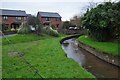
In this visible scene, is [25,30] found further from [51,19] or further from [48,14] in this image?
[48,14]

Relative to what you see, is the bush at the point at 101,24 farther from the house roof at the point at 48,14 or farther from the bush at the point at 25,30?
the house roof at the point at 48,14

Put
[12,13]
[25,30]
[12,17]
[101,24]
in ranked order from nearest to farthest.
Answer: [101,24], [25,30], [12,17], [12,13]

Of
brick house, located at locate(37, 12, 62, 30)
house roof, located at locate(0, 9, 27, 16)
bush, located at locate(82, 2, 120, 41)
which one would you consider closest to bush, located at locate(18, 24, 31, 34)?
bush, located at locate(82, 2, 120, 41)

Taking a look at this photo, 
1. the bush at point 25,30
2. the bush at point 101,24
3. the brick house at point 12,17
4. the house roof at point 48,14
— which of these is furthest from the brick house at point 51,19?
the bush at point 101,24

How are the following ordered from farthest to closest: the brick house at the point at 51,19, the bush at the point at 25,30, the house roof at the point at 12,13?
the brick house at the point at 51,19 → the house roof at the point at 12,13 → the bush at the point at 25,30

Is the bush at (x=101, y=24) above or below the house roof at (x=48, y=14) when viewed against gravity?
below

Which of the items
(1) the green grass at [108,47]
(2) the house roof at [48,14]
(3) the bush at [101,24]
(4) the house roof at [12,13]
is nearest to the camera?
(1) the green grass at [108,47]

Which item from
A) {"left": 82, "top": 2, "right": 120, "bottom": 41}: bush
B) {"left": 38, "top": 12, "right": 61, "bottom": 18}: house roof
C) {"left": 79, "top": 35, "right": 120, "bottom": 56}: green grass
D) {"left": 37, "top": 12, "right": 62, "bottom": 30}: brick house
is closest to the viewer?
{"left": 79, "top": 35, "right": 120, "bottom": 56}: green grass

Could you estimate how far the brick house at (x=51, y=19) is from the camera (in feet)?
255

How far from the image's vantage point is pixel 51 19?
80.2m

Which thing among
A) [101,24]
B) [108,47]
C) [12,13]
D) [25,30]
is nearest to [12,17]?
[12,13]

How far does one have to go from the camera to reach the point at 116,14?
20656mm

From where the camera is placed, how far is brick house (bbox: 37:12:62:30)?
7769cm

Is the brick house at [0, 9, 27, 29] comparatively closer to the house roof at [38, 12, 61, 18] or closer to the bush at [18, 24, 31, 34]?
the house roof at [38, 12, 61, 18]
